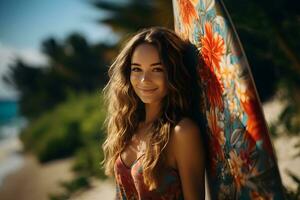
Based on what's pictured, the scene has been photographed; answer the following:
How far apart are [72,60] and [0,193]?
1477 centimetres

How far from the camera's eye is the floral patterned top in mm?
1747

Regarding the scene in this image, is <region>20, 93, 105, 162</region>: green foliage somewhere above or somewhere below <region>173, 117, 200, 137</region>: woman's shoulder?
above

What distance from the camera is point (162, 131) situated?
1782 millimetres

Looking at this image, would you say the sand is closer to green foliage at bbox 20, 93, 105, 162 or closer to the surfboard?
green foliage at bbox 20, 93, 105, 162

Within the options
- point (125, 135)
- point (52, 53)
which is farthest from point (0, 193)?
point (52, 53)

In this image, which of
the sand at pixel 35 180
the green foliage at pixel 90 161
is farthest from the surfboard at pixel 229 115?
Answer: the sand at pixel 35 180

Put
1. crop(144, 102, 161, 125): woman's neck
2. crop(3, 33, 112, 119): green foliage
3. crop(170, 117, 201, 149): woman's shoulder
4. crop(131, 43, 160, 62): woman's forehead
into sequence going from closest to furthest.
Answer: crop(170, 117, 201, 149): woman's shoulder → crop(131, 43, 160, 62): woman's forehead → crop(144, 102, 161, 125): woman's neck → crop(3, 33, 112, 119): green foliage

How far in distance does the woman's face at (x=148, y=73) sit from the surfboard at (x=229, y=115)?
0.21 metres

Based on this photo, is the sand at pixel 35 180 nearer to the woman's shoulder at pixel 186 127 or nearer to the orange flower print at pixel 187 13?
the woman's shoulder at pixel 186 127

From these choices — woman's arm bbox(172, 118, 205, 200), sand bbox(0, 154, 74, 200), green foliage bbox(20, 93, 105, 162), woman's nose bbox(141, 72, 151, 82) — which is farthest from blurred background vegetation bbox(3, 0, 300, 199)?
woman's nose bbox(141, 72, 151, 82)

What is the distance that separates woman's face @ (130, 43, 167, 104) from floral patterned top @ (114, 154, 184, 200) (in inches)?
12.7

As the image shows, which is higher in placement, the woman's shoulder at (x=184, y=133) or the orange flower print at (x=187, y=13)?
the orange flower print at (x=187, y=13)

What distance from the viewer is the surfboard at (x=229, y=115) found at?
1.17 meters

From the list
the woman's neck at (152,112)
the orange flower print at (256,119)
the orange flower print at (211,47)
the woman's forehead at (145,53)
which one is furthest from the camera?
the woman's neck at (152,112)
